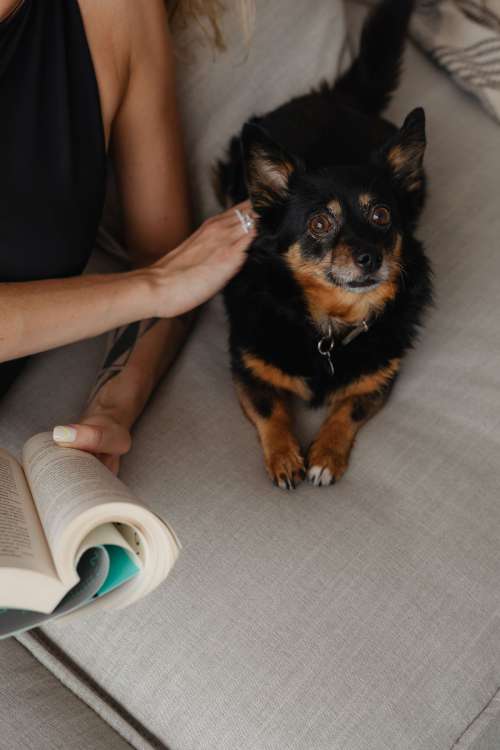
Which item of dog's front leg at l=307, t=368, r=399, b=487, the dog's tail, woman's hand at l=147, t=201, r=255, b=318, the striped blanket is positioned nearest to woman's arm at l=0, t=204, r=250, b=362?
woman's hand at l=147, t=201, r=255, b=318

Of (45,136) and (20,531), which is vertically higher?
(45,136)

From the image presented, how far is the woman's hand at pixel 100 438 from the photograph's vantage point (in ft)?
3.20

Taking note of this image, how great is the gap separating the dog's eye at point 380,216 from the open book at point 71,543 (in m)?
0.68

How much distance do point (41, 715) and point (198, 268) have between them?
71cm

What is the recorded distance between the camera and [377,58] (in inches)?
64.2

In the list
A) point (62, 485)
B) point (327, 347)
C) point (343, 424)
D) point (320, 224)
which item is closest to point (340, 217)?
point (320, 224)

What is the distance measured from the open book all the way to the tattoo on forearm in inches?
15.8

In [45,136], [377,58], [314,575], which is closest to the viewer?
[314,575]

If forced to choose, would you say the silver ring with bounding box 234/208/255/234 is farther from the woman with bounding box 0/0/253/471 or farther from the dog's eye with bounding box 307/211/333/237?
the dog's eye with bounding box 307/211/333/237

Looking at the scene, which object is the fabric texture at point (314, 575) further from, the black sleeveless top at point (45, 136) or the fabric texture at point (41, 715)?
the black sleeveless top at point (45, 136)

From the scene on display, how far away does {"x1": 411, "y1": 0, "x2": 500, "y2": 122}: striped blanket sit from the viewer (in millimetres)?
1686

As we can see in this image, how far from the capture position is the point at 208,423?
131 cm

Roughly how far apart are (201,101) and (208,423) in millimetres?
731

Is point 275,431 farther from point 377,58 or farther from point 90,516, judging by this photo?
point 377,58
